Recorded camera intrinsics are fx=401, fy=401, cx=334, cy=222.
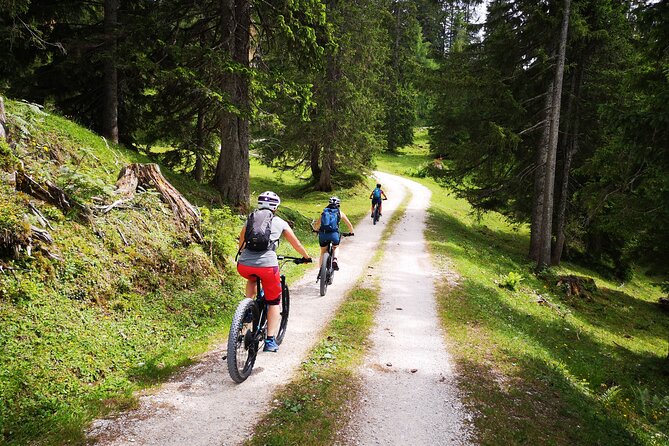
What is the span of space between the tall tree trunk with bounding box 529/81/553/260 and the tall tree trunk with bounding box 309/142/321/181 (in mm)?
14868

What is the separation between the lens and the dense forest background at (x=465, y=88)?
1208 centimetres

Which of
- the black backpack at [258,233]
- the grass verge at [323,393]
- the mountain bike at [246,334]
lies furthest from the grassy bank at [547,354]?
the black backpack at [258,233]

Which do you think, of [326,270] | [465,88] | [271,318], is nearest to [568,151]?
[465,88]

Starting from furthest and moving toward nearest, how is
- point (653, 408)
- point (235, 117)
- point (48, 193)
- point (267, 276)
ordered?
1. point (235, 117)
2. point (653, 408)
3. point (48, 193)
4. point (267, 276)

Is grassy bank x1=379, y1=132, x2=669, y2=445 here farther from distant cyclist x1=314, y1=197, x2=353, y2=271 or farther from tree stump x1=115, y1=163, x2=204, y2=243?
tree stump x1=115, y1=163, x2=204, y2=243

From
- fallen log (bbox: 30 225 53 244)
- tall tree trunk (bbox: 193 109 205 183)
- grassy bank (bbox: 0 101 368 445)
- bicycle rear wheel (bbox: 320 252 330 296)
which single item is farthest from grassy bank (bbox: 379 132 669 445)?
tall tree trunk (bbox: 193 109 205 183)

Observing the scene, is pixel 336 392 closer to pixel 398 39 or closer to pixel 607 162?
pixel 607 162

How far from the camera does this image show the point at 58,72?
1459cm

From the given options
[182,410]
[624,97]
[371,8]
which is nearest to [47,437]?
[182,410]

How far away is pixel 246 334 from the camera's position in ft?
18.7

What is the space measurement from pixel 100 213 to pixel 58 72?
33.6 ft

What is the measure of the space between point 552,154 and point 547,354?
36.5ft

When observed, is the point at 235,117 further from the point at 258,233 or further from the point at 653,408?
the point at 653,408

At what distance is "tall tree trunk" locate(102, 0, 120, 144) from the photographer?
44.1 feet
